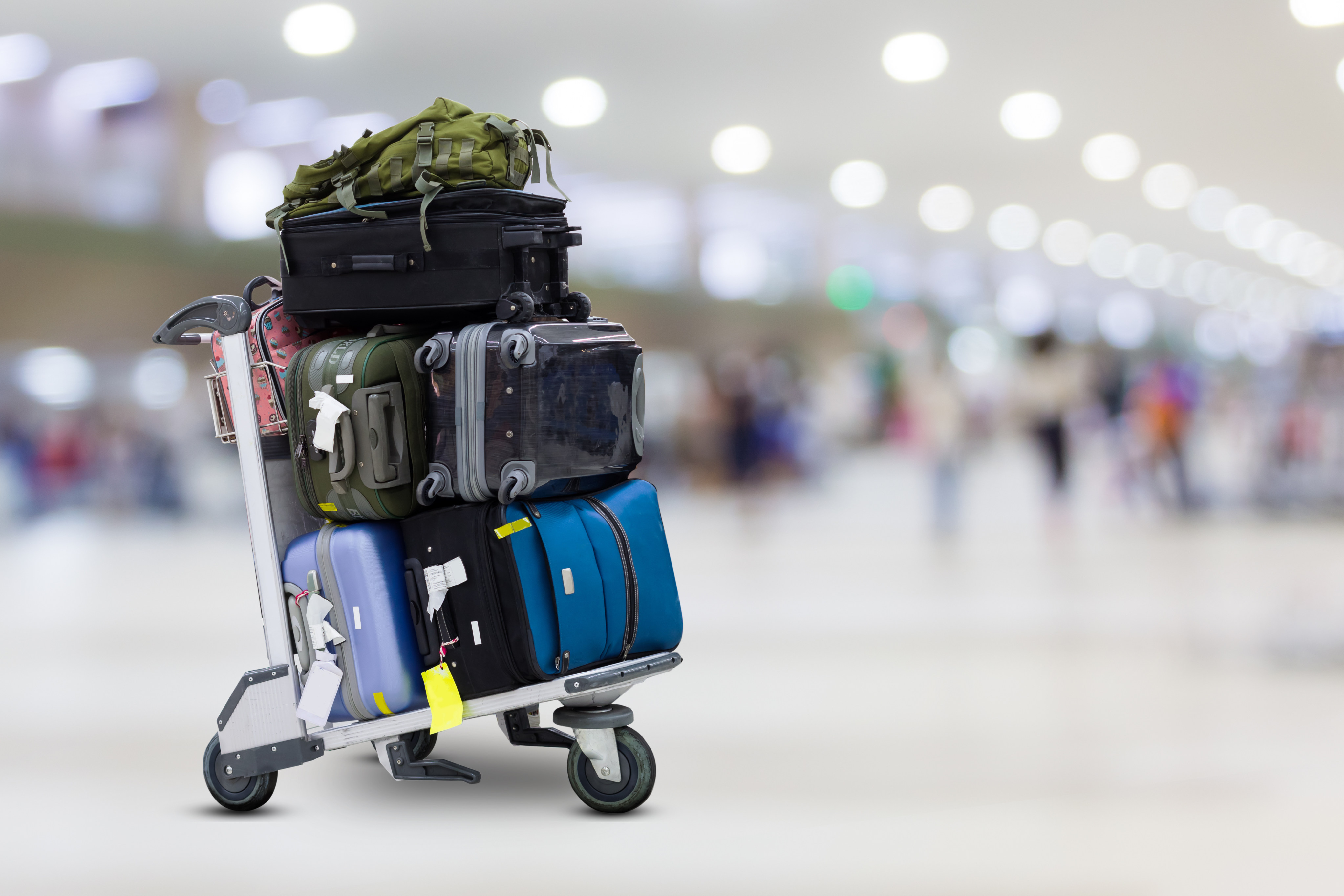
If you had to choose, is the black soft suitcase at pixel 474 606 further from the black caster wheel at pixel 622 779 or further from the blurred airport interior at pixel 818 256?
the blurred airport interior at pixel 818 256

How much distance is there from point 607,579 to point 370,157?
3.69 ft

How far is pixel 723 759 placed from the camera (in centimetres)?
324

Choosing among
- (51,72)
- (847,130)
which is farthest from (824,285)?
(51,72)

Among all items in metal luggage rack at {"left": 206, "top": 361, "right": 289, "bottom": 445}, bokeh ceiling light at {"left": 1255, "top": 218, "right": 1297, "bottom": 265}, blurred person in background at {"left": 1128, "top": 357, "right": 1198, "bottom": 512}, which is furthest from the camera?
bokeh ceiling light at {"left": 1255, "top": 218, "right": 1297, "bottom": 265}

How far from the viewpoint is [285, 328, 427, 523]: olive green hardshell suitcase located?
2635 millimetres

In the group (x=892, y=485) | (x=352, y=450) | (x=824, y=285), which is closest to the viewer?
(x=352, y=450)

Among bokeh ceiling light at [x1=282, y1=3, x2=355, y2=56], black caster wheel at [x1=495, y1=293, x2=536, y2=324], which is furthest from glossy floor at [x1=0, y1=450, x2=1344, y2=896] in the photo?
bokeh ceiling light at [x1=282, y1=3, x2=355, y2=56]

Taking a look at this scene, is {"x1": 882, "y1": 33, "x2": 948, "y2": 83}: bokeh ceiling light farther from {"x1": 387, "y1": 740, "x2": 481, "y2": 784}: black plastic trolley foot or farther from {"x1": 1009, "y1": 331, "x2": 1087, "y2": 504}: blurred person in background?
{"x1": 387, "y1": 740, "x2": 481, "y2": 784}: black plastic trolley foot

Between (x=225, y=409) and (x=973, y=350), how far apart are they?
74.9ft

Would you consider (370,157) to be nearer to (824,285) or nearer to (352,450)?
(352,450)

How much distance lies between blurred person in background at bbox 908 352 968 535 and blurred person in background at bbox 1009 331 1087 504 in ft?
1.75

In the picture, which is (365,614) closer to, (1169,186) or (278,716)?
(278,716)

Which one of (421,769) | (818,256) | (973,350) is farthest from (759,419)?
(973,350)

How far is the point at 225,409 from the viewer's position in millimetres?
2938
